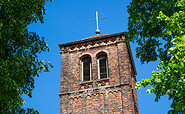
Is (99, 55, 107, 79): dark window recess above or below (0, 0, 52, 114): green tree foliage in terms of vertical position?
above

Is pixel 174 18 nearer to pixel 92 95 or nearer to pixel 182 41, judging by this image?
pixel 182 41

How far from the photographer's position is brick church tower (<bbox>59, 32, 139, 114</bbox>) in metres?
24.7

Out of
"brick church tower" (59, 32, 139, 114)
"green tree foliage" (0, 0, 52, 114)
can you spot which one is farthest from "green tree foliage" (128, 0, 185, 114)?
"brick church tower" (59, 32, 139, 114)

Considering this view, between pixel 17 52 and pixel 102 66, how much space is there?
44.4 ft

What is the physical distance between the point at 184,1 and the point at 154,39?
3.16 metres

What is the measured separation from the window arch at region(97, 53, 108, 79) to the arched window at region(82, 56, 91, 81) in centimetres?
83

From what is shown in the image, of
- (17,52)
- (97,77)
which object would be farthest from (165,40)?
(97,77)

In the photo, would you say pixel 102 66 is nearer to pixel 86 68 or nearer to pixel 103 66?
pixel 103 66

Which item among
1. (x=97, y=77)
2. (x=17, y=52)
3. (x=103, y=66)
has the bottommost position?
(x=17, y=52)

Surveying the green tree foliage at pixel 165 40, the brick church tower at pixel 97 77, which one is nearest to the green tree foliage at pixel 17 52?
the green tree foliage at pixel 165 40

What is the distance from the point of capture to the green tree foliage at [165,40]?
32.9ft

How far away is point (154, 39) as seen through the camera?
1430cm

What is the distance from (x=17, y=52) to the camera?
14.1 m

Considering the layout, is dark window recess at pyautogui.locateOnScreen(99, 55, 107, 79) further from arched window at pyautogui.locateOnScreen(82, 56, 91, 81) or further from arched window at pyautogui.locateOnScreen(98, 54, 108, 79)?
arched window at pyautogui.locateOnScreen(82, 56, 91, 81)
